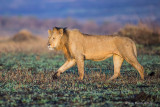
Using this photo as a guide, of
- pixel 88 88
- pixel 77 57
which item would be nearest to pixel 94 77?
pixel 77 57

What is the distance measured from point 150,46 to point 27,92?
16.2 meters

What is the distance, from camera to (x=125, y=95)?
8109 millimetres

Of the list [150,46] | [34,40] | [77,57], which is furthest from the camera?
[34,40]

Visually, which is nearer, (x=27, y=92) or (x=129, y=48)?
(x=27, y=92)

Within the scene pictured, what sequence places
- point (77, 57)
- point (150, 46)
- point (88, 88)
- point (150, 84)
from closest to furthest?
1. point (88, 88)
2. point (150, 84)
3. point (77, 57)
4. point (150, 46)

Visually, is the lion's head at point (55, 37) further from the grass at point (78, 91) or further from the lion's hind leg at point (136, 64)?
the lion's hind leg at point (136, 64)

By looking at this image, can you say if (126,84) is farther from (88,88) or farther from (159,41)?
(159,41)

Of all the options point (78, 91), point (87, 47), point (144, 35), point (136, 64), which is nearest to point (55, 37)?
point (87, 47)

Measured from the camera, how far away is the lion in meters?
10.6

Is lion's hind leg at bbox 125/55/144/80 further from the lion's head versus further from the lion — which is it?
the lion's head

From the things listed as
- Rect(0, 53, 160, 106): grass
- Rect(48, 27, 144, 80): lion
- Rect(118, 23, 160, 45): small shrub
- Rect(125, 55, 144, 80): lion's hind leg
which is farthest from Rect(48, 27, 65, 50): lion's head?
Rect(118, 23, 160, 45): small shrub

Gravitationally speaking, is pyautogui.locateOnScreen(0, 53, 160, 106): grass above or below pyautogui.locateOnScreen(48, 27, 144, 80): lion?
below

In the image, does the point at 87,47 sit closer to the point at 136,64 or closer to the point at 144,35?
the point at 136,64

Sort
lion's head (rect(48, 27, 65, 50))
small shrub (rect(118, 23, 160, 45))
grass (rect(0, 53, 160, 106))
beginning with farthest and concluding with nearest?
small shrub (rect(118, 23, 160, 45)) < lion's head (rect(48, 27, 65, 50)) < grass (rect(0, 53, 160, 106))
